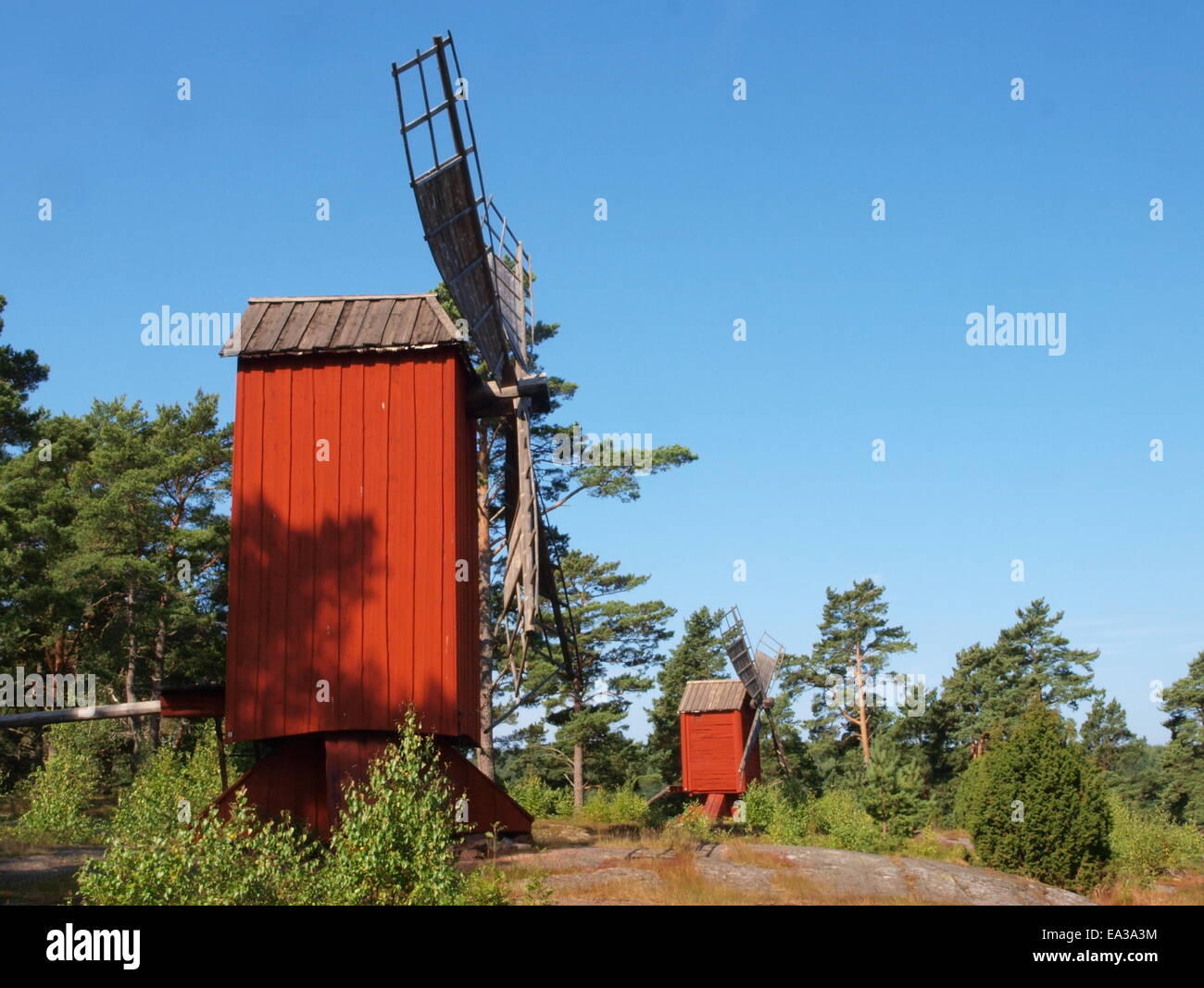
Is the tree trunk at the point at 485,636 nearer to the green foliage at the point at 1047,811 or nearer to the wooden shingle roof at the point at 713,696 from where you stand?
the wooden shingle roof at the point at 713,696

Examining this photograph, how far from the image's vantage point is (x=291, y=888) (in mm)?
12227

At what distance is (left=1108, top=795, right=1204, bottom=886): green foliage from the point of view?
22.3 meters

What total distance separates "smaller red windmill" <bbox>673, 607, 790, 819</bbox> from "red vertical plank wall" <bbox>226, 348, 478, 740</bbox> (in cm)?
2006

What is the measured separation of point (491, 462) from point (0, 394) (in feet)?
42.9

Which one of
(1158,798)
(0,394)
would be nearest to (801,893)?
(0,394)

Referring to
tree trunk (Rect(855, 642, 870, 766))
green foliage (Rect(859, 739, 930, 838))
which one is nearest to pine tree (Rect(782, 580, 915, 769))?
tree trunk (Rect(855, 642, 870, 766))

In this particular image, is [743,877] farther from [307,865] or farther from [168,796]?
[168,796]

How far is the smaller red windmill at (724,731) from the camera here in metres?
36.3

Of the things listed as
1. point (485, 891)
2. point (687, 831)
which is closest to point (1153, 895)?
point (687, 831)

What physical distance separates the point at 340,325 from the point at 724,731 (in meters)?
22.7

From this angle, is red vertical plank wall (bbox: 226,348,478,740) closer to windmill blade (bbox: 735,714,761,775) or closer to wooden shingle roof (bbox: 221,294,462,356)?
wooden shingle roof (bbox: 221,294,462,356)

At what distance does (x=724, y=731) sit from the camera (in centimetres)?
3653

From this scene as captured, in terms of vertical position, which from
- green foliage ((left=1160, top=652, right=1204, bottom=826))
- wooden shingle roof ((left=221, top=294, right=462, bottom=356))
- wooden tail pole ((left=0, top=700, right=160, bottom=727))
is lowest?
green foliage ((left=1160, top=652, right=1204, bottom=826))
